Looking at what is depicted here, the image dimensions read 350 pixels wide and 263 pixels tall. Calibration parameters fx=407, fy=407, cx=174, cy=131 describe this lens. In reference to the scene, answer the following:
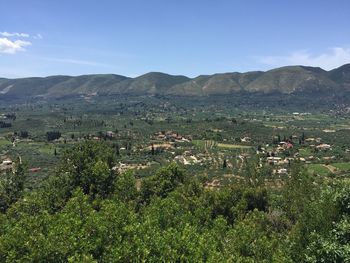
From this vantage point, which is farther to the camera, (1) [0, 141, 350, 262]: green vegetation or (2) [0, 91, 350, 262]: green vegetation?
(2) [0, 91, 350, 262]: green vegetation

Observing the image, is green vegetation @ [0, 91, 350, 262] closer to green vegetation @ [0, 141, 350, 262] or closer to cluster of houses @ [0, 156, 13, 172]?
green vegetation @ [0, 141, 350, 262]

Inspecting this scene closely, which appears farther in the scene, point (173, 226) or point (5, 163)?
point (5, 163)

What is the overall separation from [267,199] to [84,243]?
1576 inches

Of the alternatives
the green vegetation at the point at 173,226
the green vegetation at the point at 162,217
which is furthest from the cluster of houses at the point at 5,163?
the green vegetation at the point at 173,226

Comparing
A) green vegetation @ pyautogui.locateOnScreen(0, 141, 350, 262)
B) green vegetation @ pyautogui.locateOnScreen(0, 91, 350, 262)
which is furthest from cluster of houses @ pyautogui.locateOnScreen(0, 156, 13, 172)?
green vegetation @ pyautogui.locateOnScreen(0, 141, 350, 262)

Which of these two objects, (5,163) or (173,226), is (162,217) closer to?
(173,226)

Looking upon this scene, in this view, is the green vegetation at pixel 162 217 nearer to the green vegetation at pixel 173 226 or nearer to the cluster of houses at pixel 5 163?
the green vegetation at pixel 173 226

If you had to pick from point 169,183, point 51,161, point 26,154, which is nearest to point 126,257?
point 169,183

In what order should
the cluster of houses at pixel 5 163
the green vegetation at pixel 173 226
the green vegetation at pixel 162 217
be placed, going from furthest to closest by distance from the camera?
1. the cluster of houses at pixel 5 163
2. the green vegetation at pixel 162 217
3. the green vegetation at pixel 173 226

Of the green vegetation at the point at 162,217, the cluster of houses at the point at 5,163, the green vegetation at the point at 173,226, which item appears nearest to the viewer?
the green vegetation at the point at 173,226

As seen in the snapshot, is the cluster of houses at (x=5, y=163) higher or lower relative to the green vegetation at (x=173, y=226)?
lower

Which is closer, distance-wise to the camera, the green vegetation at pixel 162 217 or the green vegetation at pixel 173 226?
the green vegetation at pixel 173 226

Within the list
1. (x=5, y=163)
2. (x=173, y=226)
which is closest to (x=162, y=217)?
(x=173, y=226)

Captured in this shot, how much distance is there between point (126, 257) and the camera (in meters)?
30.1
